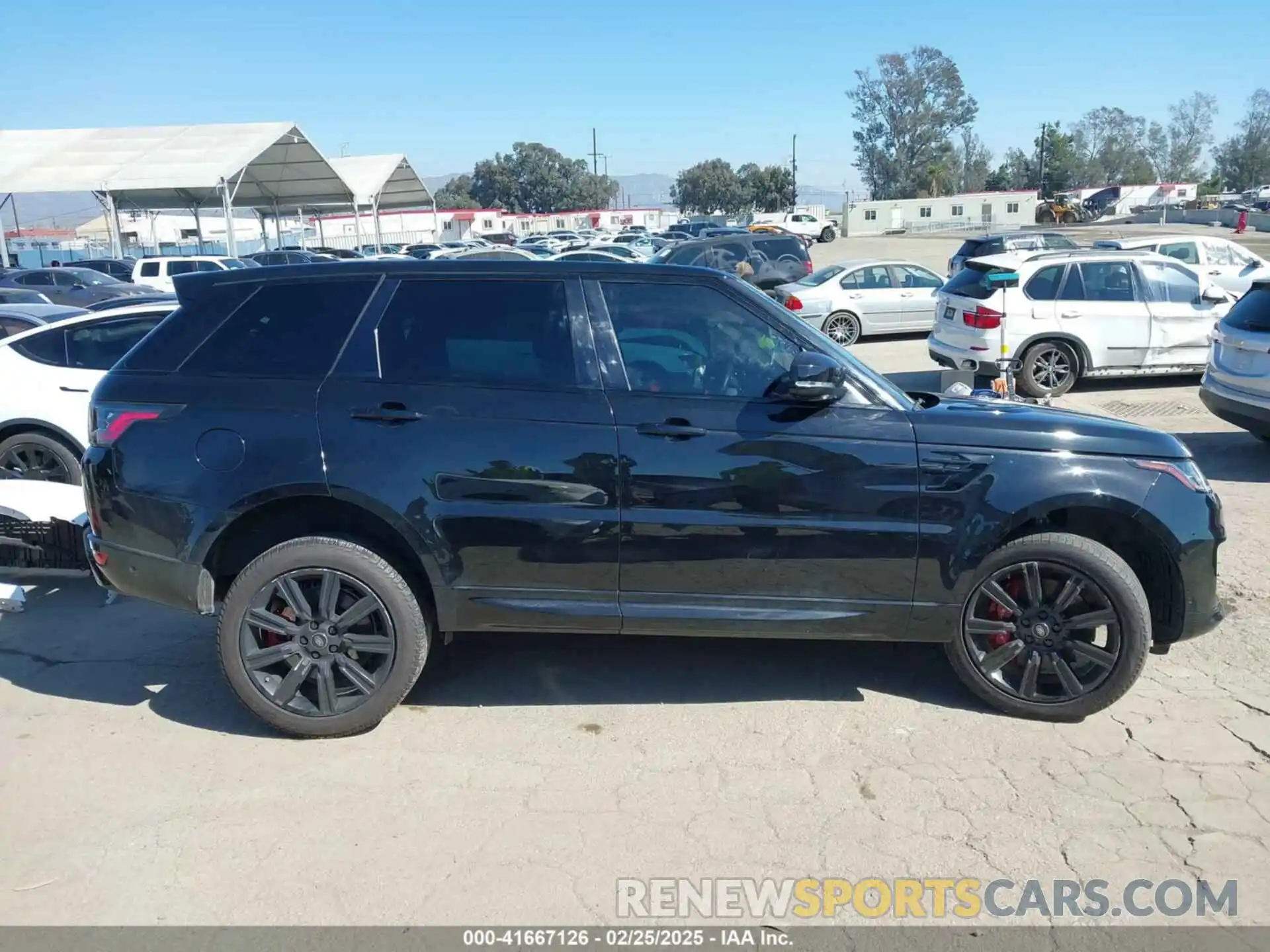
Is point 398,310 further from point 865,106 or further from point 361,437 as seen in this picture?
point 865,106

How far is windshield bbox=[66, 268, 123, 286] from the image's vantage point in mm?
25484

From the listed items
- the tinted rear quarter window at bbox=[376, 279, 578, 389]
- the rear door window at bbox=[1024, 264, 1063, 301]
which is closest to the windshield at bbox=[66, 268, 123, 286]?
the rear door window at bbox=[1024, 264, 1063, 301]

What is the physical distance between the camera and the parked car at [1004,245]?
81.8 feet

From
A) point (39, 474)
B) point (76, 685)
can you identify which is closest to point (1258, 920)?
point (76, 685)

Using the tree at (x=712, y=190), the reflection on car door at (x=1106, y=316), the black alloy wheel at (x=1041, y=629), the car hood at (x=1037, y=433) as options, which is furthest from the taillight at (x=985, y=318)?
the tree at (x=712, y=190)

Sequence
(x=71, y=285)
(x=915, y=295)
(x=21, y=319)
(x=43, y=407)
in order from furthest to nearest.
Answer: (x=71, y=285)
(x=915, y=295)
(x=21, y=319)
(x=43, y=407)

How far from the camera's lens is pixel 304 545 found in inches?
158

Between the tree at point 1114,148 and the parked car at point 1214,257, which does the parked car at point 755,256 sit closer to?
the parked car at point 1214,257

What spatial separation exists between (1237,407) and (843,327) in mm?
9379

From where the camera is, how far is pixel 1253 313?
319 inches

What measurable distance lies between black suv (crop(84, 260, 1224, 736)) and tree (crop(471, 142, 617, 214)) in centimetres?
11637

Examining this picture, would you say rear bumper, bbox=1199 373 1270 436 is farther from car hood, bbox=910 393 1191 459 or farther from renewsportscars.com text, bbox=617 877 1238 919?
renewsportscars.com text, bbox=617 877 1238 919

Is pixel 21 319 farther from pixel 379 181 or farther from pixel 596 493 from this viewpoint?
pixel 379 181

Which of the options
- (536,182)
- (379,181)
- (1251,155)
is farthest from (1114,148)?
(379,181)
